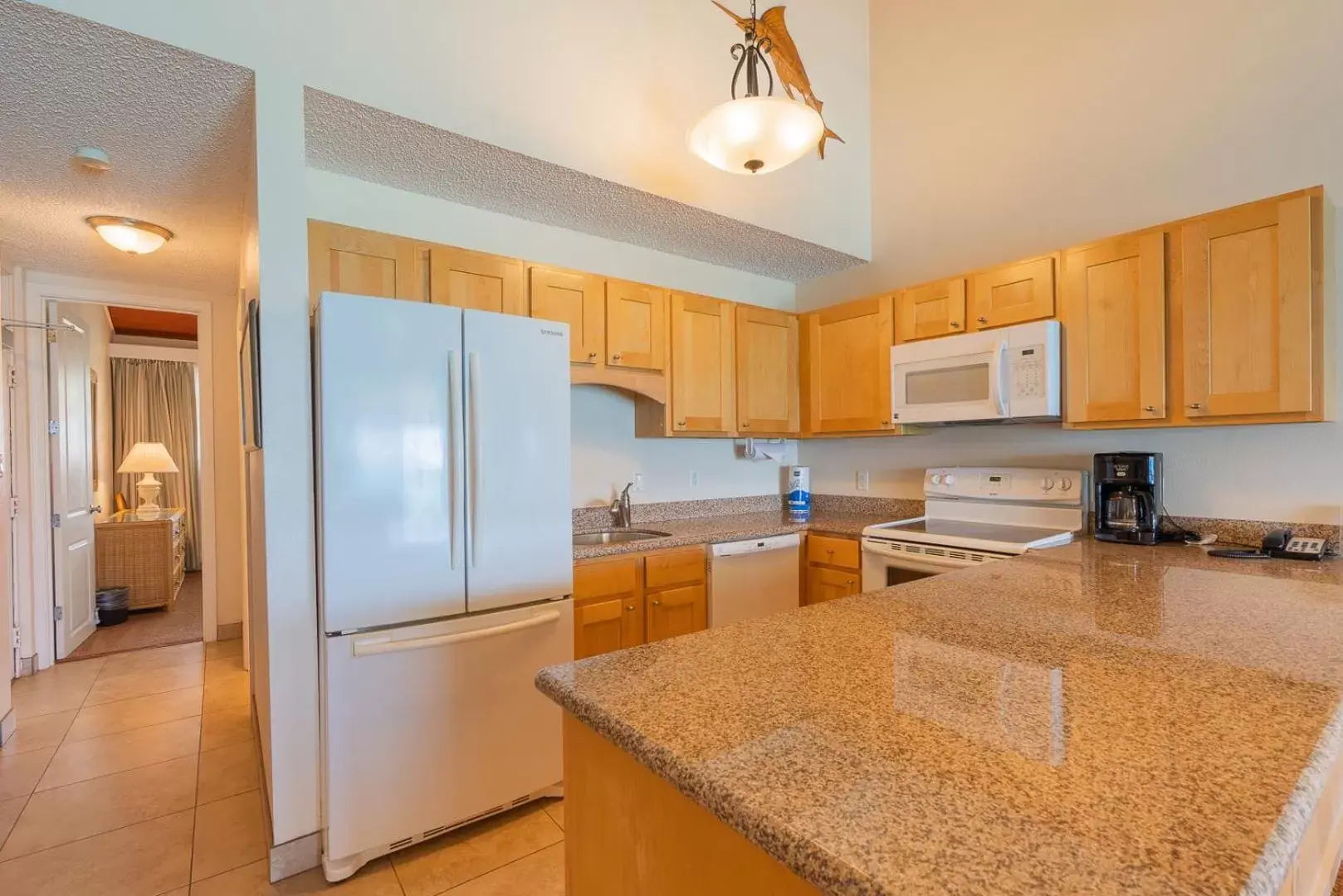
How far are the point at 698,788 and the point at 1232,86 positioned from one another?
327 cm

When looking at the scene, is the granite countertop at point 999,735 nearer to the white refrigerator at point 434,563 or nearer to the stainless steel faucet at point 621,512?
the white refrigerator at point 434,563

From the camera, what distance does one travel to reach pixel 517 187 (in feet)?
8.55

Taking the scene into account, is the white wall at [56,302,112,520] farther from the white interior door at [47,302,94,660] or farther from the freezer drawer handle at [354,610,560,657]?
the freezer drawer handle at [354,610,560,657]

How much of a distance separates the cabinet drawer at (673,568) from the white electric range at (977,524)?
2.62 ft

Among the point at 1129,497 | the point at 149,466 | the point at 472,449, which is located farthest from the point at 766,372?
the point at 149,466

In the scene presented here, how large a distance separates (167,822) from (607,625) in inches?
64.7

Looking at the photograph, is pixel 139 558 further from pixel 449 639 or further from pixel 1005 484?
pixel 1005 484

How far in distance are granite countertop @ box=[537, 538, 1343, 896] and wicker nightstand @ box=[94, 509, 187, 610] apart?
215 inches

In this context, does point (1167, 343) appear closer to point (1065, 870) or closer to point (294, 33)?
point (1065, 870)

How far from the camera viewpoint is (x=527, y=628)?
7.02ft

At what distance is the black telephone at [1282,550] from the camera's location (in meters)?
1.98

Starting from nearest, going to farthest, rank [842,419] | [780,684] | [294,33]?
[780,684]
[294,33]
[842,419]

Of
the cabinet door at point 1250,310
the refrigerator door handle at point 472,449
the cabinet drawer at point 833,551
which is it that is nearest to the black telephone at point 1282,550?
the cabinet door at point 1250,310

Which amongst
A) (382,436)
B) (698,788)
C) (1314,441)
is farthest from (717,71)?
(698,788)
